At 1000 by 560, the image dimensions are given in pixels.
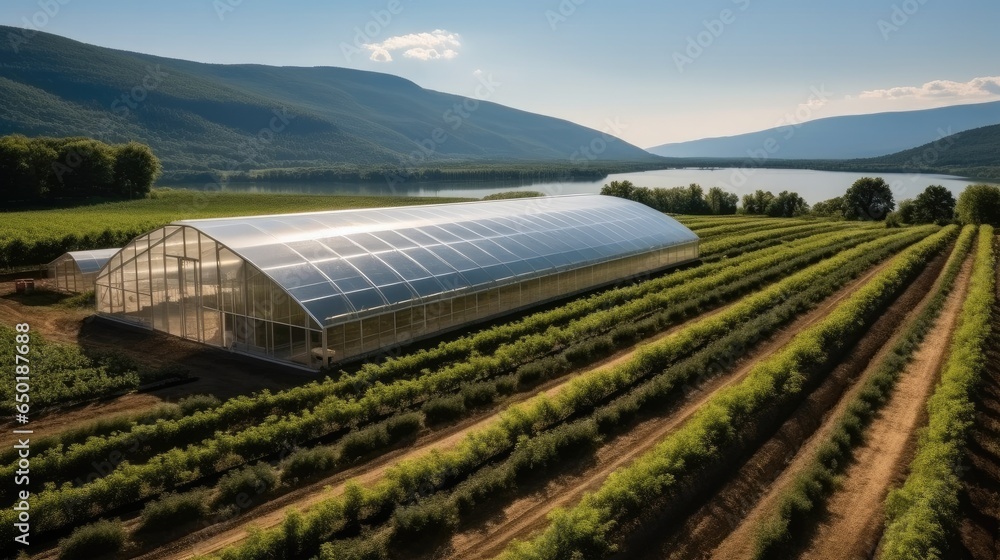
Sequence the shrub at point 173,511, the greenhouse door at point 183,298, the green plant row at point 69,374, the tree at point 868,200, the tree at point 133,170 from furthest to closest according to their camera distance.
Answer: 1. the tree at point 868,200
2. the tree at point 133,170
3. the greenhouse door at point 183,298
4. the green plant row at point 69,374
5. the shrub at point 173,511

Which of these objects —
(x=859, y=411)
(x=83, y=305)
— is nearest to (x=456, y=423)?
(x=859, y=411)

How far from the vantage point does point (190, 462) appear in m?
14.7

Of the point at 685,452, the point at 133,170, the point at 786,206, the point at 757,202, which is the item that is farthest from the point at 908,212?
the point at 133,170

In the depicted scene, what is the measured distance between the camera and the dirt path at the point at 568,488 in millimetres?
12312

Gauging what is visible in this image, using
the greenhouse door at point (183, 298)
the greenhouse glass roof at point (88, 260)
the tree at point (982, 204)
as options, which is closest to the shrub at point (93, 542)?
the greenhouse door at point (183, 298)

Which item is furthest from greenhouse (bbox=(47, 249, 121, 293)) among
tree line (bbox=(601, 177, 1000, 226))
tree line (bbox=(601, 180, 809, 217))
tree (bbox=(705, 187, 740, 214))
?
tree (bbox=(705, 187, 740, 214))

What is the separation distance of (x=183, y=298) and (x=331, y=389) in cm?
1107

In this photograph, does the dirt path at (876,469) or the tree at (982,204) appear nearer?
the dirt path at (876,469)

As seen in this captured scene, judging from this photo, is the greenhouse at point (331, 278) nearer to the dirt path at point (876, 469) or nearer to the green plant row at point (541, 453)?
the green plant row at point (541, 453)

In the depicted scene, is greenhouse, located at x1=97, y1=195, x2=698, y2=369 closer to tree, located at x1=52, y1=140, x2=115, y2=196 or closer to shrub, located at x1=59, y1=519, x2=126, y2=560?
shrub, located at x1=59, y1=519, x2=126, y2=560

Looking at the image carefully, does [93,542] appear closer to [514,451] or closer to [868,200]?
[514,451]

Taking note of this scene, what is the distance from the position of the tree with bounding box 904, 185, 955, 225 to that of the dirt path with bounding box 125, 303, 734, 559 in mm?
90813

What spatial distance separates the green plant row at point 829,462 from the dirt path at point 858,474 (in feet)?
0.75

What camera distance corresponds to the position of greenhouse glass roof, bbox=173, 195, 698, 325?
23.5 meters
